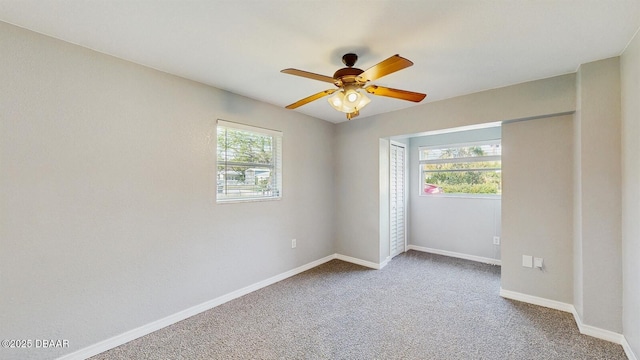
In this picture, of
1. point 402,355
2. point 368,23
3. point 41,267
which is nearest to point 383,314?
point 402,355

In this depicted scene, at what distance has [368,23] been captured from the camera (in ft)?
5.46

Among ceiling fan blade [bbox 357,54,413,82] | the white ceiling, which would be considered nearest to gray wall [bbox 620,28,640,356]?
the white ceiling

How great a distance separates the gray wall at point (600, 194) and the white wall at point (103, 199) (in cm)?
325

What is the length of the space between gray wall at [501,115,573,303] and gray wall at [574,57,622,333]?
1.18 ft

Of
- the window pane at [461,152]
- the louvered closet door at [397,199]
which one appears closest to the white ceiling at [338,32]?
the window pane at [461,152]

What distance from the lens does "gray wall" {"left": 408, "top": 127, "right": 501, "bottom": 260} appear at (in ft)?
13.3

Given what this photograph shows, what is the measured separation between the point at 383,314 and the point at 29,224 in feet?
9.58

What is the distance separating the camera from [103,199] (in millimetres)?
2043

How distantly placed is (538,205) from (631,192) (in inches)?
32.9

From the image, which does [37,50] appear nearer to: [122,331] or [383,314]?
[122,331]

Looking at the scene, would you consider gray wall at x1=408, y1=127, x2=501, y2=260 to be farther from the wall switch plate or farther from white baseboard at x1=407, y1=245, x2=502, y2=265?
the wall switch plate

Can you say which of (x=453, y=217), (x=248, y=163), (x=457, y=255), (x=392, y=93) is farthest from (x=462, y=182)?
(x=248, y=163)

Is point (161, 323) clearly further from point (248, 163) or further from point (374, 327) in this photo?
point (374, 327)

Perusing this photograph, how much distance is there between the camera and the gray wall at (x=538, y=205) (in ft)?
8.38
